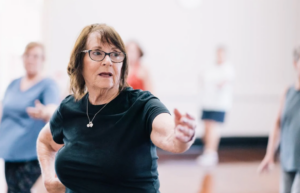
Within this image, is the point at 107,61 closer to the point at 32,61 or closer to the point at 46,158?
the point at 46,158

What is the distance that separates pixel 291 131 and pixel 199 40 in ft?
13.9

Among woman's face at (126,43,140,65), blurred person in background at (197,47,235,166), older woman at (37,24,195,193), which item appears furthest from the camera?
blurred person in background at (197,47,235,166)

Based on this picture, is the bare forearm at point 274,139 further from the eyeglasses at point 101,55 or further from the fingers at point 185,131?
the fingers at point 185,131

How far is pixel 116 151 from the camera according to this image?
3.82 ft

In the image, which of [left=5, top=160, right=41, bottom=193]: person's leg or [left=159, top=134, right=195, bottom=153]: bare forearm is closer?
[left=159, top=134, right=195, bottom=153]: bare forearm

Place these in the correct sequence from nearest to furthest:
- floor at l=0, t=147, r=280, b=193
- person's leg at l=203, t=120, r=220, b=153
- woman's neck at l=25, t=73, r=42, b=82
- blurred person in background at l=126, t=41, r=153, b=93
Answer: woman's neck at l=25, t=73, r=42, b=82
blurred person in background at l=126, t=41, r=153, b=93
floor at l=0, t=147, r=280, b=193
person's leg at l=203, t=120, r=220, b=153

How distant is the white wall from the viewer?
17.9 feet

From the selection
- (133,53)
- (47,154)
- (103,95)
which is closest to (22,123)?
(47,154)

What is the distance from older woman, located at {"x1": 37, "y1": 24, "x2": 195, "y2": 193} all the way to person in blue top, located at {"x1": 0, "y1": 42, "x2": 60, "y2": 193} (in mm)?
854

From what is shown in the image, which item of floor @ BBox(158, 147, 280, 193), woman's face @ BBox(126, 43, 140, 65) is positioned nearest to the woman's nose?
woman's face @ BBox(126, 43, 140, 65)

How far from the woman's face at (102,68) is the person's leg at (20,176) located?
1.16 meters

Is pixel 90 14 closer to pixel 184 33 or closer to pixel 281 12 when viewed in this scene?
pixel 184 33

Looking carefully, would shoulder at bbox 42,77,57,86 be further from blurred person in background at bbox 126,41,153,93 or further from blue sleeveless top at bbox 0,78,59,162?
blurred person in background at bbox 126,41,153,93

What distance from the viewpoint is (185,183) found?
3930mm
